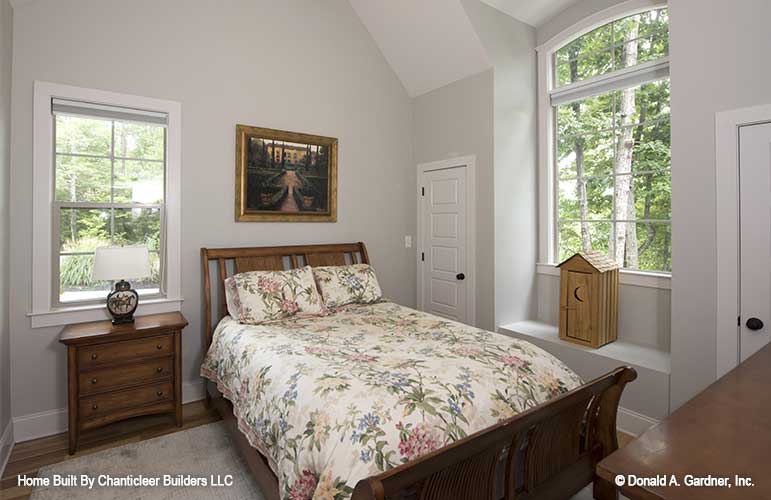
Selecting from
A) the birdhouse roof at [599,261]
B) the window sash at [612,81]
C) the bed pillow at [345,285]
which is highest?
the window sash at [612,81]

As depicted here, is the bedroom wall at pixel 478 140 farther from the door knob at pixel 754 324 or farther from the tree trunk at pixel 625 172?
the door knob at pixel 754 324

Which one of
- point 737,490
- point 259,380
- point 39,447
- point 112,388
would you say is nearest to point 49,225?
point 112,388

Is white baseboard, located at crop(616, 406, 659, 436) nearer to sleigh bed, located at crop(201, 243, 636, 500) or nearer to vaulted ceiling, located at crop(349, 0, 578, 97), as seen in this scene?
sleigh bed, located at crop(201, 243, 636, 500)

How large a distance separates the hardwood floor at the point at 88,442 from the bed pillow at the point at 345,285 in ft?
4.03

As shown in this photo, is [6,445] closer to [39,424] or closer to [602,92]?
[39,424]

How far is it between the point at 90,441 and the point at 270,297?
1445 millimetres

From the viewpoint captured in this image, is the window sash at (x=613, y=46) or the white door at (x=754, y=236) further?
the window sash at (x=613, y=46)

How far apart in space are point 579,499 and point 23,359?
352cm

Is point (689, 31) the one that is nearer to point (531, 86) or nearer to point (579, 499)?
point (531, 86)

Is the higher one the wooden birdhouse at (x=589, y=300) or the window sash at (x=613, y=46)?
the window sash at (x=613, y=46)

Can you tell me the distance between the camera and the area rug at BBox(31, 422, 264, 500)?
2186 millimetres

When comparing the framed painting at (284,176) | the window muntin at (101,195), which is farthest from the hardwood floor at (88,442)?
the framed painting at (284,176)

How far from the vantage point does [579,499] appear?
2.17m

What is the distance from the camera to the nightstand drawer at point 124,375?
2594 mm
